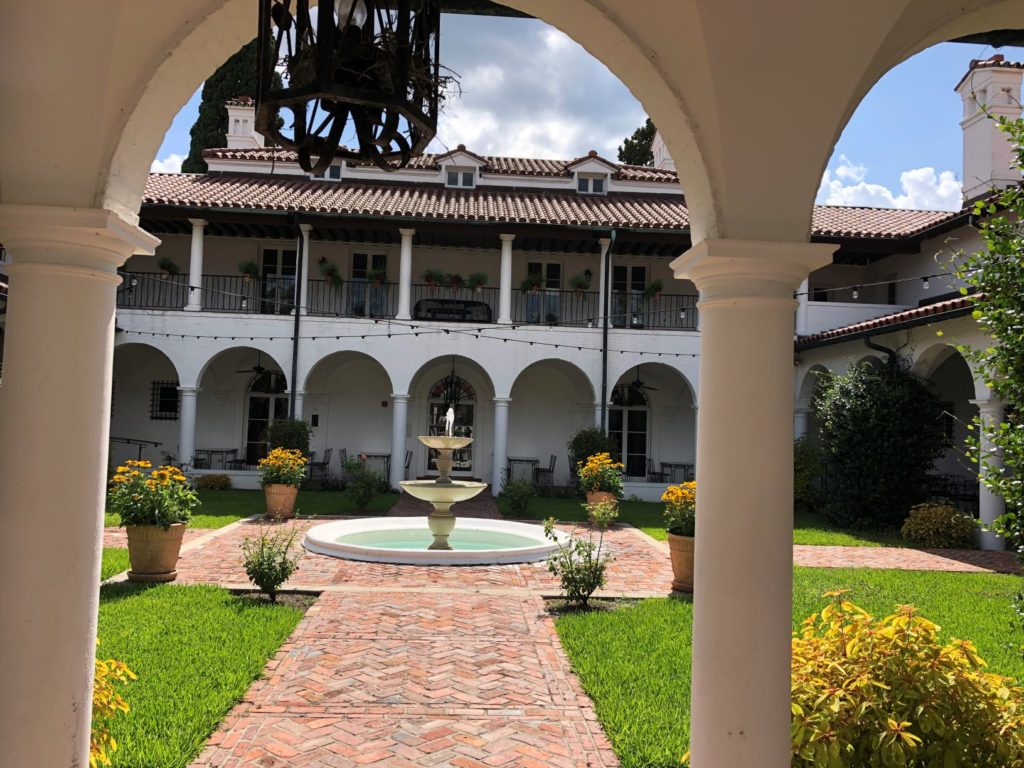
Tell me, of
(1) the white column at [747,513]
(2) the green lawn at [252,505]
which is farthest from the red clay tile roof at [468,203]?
(1) the white column at [747,513]

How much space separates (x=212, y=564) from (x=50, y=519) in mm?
7632

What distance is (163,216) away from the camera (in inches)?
766

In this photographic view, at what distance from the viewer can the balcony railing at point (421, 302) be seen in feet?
67.3

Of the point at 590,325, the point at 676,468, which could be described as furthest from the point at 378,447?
the point at 676,468

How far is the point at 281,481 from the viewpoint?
14.5 metres

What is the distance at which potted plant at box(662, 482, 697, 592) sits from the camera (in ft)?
28.4

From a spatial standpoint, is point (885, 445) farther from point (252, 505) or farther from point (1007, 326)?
point (252, 505)

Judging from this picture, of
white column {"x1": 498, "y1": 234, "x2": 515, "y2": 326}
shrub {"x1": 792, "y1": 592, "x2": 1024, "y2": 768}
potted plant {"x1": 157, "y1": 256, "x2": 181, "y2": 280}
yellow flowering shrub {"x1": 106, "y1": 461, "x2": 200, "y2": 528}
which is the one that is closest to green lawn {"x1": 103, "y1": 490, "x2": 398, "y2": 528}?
yellow flowering shrub {"x1": 106, "y1": 461, "x2": 200, "y2": 528}

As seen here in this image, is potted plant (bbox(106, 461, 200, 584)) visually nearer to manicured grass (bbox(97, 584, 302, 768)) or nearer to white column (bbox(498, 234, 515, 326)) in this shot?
manicured grass (bbox(97, 584, 302, 768))

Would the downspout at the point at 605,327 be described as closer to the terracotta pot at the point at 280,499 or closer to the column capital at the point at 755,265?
the terracotta pot at the point at 280,499

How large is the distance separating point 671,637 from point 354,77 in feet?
18.7

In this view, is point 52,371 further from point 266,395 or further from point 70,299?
point 266,395

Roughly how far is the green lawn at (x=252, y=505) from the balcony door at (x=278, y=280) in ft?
16.2

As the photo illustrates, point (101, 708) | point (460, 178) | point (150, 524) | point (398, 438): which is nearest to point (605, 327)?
point (398, 438)
